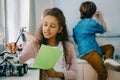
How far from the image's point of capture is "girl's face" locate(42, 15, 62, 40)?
1462mm

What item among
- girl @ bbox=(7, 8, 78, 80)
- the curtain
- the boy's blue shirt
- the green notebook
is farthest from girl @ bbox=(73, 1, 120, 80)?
the green notebook

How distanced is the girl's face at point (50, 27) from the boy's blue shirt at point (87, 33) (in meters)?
1.43

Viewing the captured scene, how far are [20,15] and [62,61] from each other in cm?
150

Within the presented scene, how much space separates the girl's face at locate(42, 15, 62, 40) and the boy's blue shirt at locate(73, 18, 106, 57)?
1.43m

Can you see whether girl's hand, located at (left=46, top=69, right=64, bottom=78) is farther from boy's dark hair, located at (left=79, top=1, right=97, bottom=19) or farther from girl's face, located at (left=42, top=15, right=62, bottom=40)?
boy's dark hair, located at (left=79, top=1, right=97, bottom=19)

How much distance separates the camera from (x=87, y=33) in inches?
115

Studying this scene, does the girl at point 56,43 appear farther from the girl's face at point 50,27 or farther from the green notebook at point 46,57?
the green notebook at point 46,57

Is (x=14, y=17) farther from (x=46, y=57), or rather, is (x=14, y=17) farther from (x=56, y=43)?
(x=46, y=57)

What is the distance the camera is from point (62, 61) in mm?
1533

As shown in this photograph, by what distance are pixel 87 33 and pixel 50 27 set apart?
1.50 meters

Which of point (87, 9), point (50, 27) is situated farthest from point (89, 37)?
point (50, 27)

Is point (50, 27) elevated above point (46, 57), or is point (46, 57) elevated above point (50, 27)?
point (50, 27)

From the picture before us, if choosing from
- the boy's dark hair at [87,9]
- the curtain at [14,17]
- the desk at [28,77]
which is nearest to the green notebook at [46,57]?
the desk at [28,77]

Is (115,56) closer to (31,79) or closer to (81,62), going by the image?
(81,62)
